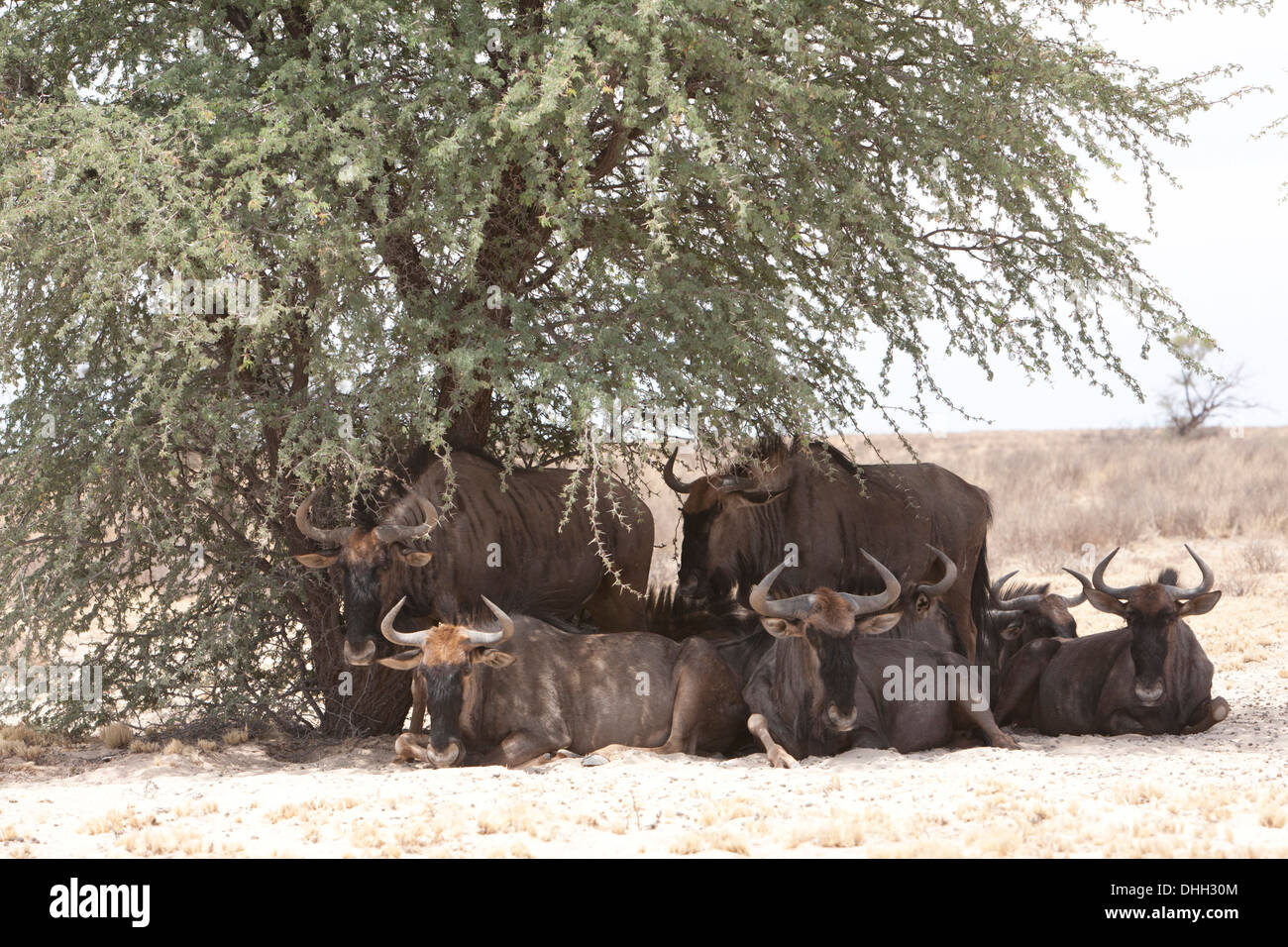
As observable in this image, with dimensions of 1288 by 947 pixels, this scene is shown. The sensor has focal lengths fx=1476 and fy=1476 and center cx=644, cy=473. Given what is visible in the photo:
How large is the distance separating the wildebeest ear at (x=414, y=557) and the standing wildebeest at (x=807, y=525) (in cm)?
233

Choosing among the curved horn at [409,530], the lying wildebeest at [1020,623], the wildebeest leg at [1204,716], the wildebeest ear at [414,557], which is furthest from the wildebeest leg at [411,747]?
the wildebeest leg at [1204,716]

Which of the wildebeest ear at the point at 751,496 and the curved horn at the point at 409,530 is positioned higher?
the wildebeest ear at the point at 751,496

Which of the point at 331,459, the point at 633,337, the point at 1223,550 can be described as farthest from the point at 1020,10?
the point at 1223,550

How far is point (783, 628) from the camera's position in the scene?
10.0 metres

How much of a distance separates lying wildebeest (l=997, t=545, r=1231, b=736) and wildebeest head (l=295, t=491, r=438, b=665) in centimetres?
477

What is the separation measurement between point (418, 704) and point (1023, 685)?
4739 mm

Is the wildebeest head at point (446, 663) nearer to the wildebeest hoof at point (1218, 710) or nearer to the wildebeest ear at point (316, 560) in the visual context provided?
the wildebeest ear at point (316, 560)

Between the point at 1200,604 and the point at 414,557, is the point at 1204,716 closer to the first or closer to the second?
the point at 1200,604

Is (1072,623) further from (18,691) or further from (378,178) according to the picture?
(18,691)

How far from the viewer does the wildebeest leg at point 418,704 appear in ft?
34.4

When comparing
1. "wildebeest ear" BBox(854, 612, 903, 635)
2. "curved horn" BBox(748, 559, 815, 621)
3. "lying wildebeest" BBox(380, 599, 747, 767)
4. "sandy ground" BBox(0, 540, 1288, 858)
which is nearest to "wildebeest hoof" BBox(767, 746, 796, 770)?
"sandy ground" BBox(0, 540, 1288, 858)

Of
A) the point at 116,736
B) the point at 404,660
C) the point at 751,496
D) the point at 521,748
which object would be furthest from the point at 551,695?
the point at 116,736

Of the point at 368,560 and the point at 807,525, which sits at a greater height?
the point at 807,525
